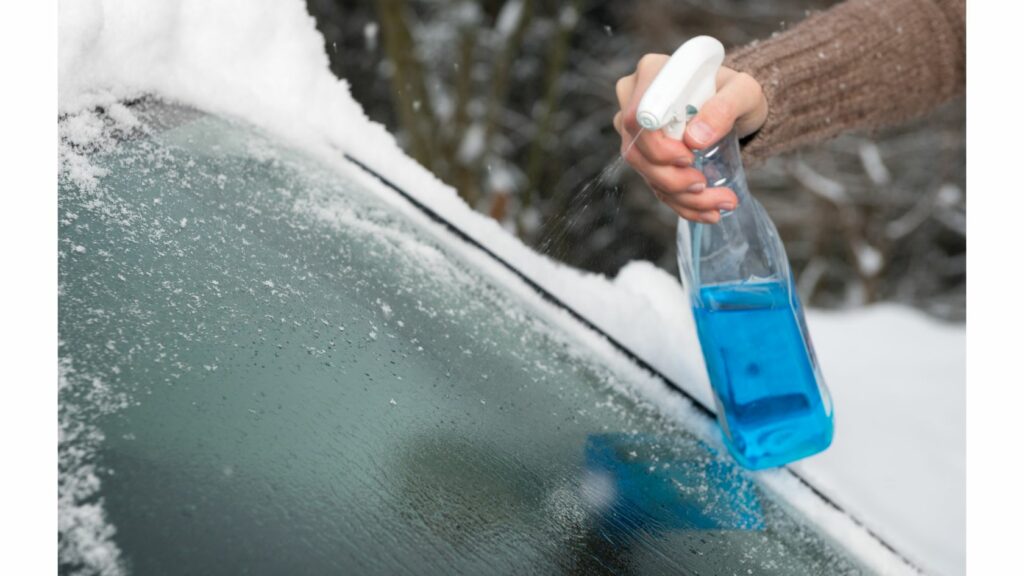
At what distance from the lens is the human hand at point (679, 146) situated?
2.56 feet

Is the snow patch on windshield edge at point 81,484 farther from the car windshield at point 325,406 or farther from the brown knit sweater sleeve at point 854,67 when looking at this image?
the brown knit sweater sleeve at point 854,67

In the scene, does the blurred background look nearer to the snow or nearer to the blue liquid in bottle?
the snow

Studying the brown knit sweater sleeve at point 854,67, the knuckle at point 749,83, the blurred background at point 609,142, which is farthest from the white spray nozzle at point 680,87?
the blurred background at point 609,142

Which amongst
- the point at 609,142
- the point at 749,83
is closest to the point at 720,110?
the point at 749,83

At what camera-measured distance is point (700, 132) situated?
78cm

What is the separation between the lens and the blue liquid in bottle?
840 millimetres

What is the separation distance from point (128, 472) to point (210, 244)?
8.8 inches

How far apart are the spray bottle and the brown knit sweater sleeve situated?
0.24 m

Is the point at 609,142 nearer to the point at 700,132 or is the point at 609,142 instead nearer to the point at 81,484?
the point at 700,132

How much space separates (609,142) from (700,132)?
3.35 m

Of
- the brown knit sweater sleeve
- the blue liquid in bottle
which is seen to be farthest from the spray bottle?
the brown knit sweater sleeve

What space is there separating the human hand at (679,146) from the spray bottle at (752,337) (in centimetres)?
4
